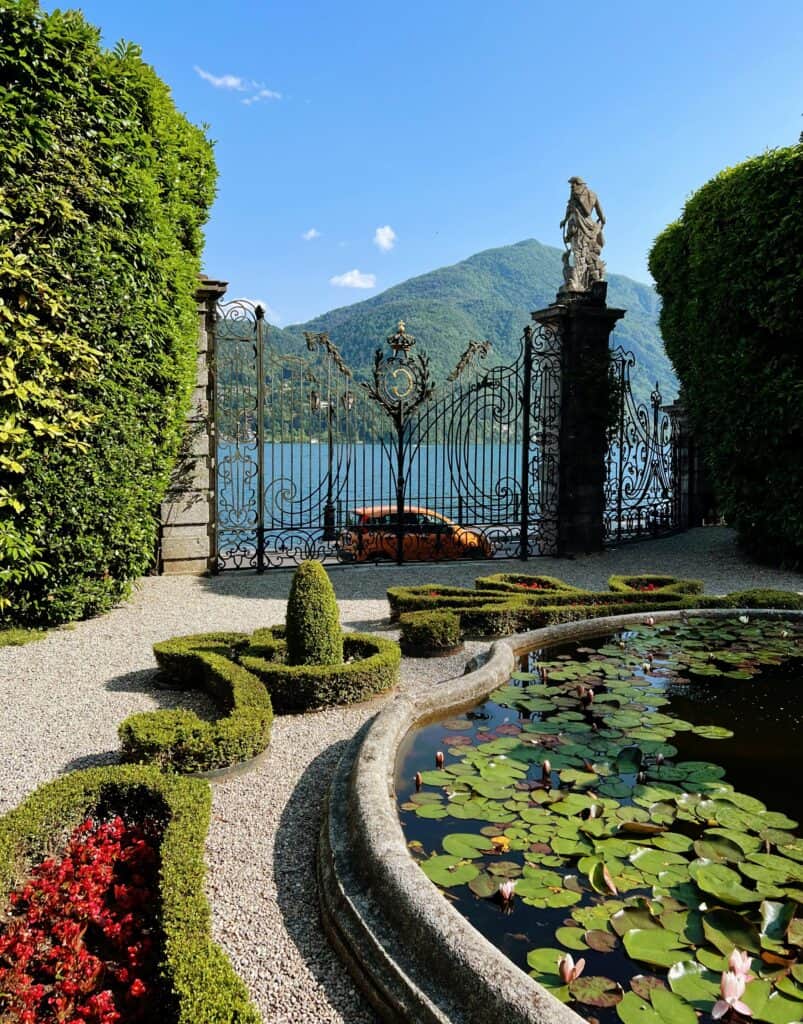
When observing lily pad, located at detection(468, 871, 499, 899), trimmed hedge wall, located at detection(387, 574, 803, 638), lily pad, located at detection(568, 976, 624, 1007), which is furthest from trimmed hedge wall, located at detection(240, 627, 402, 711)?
lily pad, located at detection(568, 976, 624, 1007)

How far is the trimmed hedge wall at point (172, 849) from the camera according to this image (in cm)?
213

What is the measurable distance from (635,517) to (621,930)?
38.8 ft

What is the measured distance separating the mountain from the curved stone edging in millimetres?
8713

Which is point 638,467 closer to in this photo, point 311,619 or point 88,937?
point 311,619

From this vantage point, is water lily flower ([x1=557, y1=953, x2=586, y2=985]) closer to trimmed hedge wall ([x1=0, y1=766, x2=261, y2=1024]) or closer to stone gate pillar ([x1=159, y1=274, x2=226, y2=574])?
trimmed hedge wall ([x1=0, y1=766, x2=261, y2=1024])

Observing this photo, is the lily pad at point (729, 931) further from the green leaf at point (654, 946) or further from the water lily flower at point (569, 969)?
the water lily flower at point (569, 969)

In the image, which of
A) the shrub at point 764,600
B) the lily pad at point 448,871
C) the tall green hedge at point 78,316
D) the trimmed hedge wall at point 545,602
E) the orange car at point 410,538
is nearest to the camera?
the lily pad at point 448,871

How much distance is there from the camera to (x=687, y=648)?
5.64 meters

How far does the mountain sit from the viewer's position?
18.9 metres

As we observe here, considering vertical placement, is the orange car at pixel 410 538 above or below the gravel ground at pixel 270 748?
above

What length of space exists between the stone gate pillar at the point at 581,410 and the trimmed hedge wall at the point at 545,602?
13.6ft

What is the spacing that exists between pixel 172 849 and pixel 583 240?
37.7 feet

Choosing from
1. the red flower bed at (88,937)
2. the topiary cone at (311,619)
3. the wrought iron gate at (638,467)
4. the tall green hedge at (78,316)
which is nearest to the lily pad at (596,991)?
the red flower bed at (88,937)

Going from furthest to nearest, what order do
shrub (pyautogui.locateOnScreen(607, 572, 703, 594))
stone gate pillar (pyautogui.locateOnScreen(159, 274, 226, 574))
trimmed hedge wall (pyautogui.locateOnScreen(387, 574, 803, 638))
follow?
stone gate pillar (pyautogui.locateOnScreen(159, 274, 226, 574))
shrub (pyautogui.locateOnScreen(607, 572, 703, 594))
trimmed hedge wall (pyautogui.locateOnScreen(387, 574, 803, 638))
